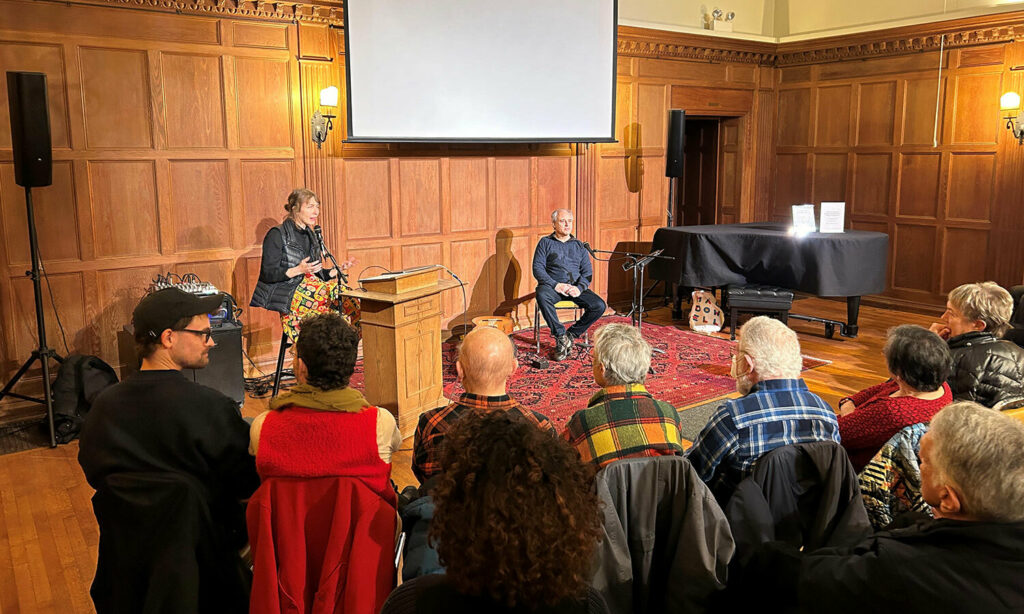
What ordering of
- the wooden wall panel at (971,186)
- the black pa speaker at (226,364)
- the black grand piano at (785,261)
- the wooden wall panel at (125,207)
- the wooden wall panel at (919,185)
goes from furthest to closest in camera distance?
the wooden wall panel at (919,185)
the wooden wall panel at (971,186)
the black grand piano at (785,261)
the wooden wall panel at (125,207)
the black pa speaker at (226,364)

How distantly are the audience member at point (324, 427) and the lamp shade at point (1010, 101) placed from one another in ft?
24.3

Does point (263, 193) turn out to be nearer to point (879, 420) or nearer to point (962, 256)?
point (879, 420)

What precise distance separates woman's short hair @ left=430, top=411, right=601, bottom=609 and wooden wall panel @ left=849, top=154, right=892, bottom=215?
8414 mm

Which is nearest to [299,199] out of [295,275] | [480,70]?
[295,275]

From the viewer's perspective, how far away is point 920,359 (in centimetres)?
270

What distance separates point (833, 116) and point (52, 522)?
838 cm

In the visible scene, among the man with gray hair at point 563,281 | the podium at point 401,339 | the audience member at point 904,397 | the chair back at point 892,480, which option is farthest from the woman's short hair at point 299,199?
the chair back at point 892,480

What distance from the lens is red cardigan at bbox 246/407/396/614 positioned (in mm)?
2139

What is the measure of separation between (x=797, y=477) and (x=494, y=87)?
17.6 ft

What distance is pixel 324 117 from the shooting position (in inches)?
248

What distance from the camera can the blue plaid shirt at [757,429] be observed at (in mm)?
2428

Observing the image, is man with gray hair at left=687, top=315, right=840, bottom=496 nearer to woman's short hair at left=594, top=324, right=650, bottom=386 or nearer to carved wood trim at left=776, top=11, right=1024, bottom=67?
woman's short hair at left=594, top=324, right=650, bottom=386

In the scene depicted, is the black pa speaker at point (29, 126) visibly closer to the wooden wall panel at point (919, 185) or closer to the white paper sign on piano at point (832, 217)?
the white paper sign on piano at point (832, 217)

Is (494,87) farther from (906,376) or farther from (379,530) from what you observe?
(379,530)
